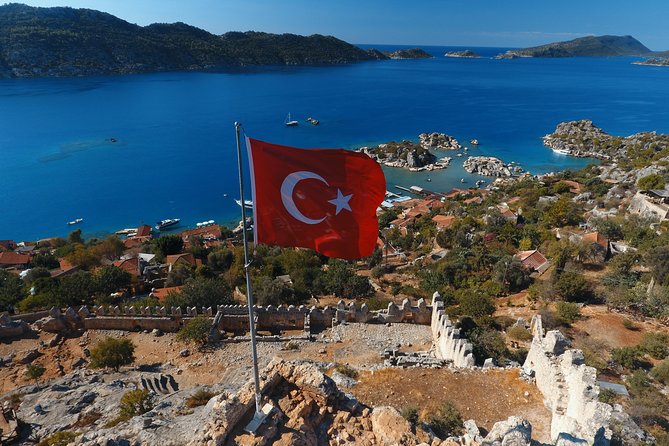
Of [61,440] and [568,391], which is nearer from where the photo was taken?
[61,440]

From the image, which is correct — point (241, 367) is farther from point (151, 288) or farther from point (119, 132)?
point (119, 132)

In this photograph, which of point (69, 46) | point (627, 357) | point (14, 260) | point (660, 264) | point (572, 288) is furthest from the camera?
point (69, 46)

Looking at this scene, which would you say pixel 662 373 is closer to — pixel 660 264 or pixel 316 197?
pixel 660 264

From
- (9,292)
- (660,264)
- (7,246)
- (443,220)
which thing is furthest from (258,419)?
(7,246)

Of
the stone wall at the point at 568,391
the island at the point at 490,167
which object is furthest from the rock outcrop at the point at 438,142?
the stone wall at the point at 568,391

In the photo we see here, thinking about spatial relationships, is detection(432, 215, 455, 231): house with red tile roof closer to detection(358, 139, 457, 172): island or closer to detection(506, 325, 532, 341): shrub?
detection(506, 325, 532, 341): shrub

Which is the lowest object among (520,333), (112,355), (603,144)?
(112,355)

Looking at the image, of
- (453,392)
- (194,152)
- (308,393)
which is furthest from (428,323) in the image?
(194,152)
